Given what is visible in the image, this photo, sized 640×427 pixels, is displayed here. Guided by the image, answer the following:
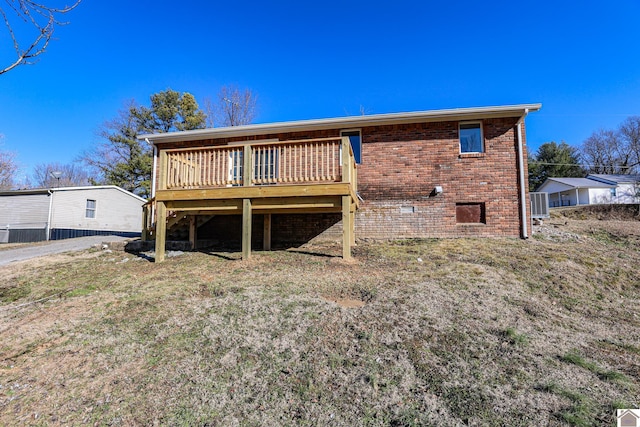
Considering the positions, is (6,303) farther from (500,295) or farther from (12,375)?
(500,295)

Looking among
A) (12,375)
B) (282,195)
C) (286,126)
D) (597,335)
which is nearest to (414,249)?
(282,195)

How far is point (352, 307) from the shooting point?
406 centimetres

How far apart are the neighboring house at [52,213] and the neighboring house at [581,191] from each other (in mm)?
34288

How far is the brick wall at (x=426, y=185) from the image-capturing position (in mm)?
8555

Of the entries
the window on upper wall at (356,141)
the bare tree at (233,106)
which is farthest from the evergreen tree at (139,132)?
the window on upper wall at (356,141)

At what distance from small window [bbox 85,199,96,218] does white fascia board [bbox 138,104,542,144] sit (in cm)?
918

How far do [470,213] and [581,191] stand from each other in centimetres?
2486

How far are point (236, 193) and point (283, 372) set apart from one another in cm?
463

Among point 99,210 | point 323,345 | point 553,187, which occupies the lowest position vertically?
point 323,345

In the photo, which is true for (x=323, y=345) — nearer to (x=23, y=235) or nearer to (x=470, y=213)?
(x=470, y=213)

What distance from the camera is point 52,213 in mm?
14828

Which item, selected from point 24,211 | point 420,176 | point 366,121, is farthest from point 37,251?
point 420,176

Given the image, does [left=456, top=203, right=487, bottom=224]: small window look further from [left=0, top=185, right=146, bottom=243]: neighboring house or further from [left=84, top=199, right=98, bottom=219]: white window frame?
[left=84, top=199, right=98, bottom=219]: white window frame

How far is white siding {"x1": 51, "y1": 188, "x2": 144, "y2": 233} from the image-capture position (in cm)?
1516
